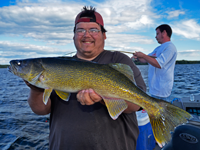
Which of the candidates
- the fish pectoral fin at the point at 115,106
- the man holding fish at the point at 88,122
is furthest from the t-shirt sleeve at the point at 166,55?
the fish pectoral fin at the point at 115,106

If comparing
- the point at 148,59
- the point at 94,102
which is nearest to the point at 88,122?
the point at 94,102

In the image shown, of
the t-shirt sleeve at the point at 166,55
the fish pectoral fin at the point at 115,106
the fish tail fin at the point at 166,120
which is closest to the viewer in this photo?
the fish tail fin at the point at 166,120

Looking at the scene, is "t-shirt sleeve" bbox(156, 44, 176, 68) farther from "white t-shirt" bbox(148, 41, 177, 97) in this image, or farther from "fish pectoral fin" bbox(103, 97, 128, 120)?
"fish pectoral fin" bbox(103, 97, 128, 120)

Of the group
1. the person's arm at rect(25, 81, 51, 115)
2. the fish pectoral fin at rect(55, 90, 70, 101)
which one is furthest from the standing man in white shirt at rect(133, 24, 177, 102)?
the person's arm at rect(25, 81, 51, 115)

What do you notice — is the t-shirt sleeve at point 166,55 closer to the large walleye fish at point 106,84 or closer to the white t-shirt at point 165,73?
the white t-shirt at point 165,73

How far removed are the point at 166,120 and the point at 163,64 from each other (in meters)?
3.15

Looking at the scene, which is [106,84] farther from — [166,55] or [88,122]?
[166,55]

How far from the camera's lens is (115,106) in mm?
2463

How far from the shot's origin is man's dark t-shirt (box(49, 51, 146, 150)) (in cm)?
241

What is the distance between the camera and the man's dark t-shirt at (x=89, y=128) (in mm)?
2410

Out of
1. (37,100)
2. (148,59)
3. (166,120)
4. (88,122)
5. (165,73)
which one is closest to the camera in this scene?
(166,120)

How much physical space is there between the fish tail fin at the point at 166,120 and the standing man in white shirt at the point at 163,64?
→ 9.70 feet

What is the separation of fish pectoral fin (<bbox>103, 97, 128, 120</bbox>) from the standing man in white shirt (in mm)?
3076

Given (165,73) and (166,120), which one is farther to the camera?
(165,73)
